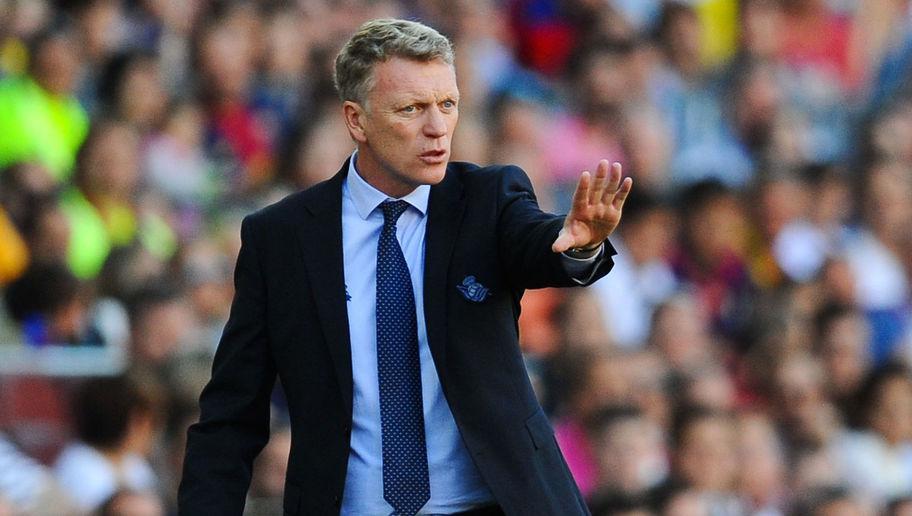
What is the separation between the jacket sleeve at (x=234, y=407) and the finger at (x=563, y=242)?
78 cm

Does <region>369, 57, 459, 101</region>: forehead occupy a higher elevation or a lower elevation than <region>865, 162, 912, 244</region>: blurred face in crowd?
higher

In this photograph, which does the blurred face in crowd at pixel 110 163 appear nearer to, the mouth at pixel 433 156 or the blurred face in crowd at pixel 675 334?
the blurred face in crowd at pixel 675 334

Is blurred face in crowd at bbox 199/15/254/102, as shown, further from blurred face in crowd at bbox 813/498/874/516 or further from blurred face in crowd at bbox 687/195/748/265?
blurred face in crowd at bbox 813/498/874/516

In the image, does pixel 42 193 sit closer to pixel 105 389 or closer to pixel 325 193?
pixel 105 389

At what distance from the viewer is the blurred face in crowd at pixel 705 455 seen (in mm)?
8047

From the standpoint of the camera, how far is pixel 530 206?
3988 mm

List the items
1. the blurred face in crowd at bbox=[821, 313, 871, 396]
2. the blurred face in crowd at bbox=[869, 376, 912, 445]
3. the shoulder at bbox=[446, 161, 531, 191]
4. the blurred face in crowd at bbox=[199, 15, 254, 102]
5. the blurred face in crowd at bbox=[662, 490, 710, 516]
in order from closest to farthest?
the shoulder at bbox=[446, 161, 531, 191]
the blurred face in crowd at bbox=[662, 490, 710, 516]
the blurred face in crowd at bbox=[199, 15, 254, 102]
the blurred face in crowd at bbox=[869, 376, 912, 445]
the blurred face in crowd at bbox=[821, 313, 871, 396]

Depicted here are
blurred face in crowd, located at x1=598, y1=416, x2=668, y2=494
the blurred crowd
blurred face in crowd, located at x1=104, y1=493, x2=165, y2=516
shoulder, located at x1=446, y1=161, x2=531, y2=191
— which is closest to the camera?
shoulder, located at x1=446, y1=161, x2=531, y2=191

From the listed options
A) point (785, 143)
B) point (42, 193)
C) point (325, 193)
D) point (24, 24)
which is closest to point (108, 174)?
point (42, 193)

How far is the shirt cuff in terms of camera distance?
3680 millimetres

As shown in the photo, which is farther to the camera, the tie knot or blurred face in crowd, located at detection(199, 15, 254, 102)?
blurred face in crowd, located at detection(199, 15, 254, 102)

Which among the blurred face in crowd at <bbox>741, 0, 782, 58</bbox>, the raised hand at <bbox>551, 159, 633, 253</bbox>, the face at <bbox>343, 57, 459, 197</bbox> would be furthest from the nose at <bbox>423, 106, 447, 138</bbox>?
the blurred face in crowd at <bbox>741, 0, 782, 58</bbox>

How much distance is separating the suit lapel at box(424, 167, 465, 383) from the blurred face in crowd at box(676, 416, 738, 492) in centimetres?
419

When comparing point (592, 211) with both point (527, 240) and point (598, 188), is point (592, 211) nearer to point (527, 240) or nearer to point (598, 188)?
point (598, 188)
